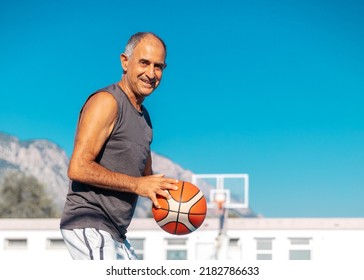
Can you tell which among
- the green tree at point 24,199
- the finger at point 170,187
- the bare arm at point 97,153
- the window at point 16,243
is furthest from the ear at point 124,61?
the green tree at point 24,199

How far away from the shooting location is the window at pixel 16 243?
26375 millimetres

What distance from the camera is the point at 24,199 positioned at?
65.2 meters

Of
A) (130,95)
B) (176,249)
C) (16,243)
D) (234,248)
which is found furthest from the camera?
(16,243)

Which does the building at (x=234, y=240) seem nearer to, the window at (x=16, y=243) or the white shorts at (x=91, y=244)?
the window at (x=16, y=243)

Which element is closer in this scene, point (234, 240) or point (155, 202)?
point (155, 202)

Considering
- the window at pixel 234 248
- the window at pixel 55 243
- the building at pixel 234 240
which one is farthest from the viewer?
the window at pixel 55 243

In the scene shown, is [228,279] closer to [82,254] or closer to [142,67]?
[82,254]

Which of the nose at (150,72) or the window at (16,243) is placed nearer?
the nose at (150,72)

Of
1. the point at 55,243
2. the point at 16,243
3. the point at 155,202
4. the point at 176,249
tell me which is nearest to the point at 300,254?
the point at 176,249

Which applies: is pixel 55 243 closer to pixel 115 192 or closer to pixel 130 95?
pixel 130 95

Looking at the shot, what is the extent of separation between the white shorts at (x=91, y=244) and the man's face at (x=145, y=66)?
103cm

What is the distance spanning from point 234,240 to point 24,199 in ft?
139

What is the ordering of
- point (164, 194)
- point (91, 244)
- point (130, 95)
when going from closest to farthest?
1. point (91, 244)
2. point (164, 194)
3. point (130, 95)

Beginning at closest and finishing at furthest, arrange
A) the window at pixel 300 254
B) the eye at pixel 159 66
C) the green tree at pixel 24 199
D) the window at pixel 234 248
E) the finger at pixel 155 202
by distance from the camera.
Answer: the finger at pixel 155 202 → the eye at pixel 159 66 → the window at pixel 300 254 → the window at pixel 234 248 → the green tree at pixel 24 199
